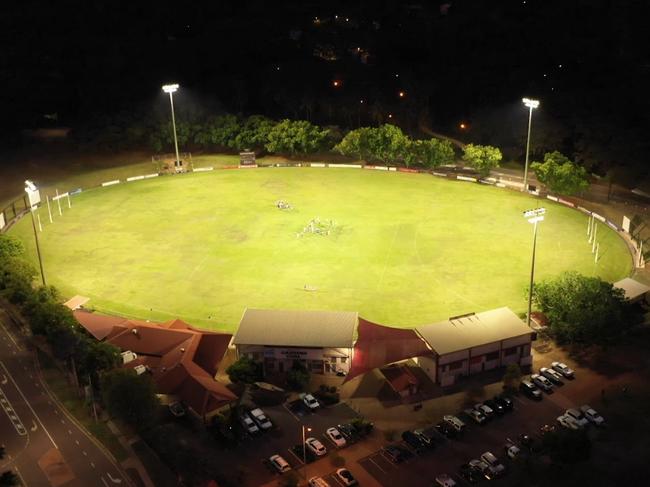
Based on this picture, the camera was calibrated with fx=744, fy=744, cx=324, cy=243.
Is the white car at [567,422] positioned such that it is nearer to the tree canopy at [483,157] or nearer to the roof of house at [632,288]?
the roof of house at [632,288]

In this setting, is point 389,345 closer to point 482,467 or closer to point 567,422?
point 482,467

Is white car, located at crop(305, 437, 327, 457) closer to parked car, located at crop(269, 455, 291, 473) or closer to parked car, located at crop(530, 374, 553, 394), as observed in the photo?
parked car, located at crop(269, 455, 291, 473)

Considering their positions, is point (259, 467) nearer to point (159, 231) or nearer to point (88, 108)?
point (159, 231)

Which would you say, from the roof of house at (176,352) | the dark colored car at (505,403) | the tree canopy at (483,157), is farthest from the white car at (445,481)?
the tree canopy at (483,157)

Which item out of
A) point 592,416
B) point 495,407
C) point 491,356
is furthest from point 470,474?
point 491,356

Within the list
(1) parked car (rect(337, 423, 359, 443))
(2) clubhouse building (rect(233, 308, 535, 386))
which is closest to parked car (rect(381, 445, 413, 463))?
(1) parked car (rect(337, 423, 359, 443))

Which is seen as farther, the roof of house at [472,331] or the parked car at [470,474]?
the roof of house at [472,331]
